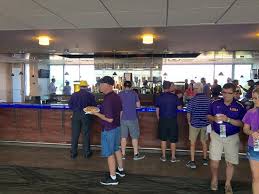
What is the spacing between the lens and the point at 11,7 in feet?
13.4

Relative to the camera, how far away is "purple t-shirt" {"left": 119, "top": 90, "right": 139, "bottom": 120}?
217 inches

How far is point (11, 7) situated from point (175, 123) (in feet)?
11.2

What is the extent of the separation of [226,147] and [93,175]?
2175 millimetres

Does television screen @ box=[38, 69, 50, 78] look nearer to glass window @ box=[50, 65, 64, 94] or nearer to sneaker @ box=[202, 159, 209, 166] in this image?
glass window @ box=[50, 65, 64, 94]

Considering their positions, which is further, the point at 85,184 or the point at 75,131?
the point at 75,131

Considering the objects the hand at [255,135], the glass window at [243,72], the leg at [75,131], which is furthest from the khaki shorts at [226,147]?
the glass window at [243,72]

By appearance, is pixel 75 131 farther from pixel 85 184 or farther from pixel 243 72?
pixel 243 72

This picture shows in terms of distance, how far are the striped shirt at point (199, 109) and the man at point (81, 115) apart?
1965 millimetres

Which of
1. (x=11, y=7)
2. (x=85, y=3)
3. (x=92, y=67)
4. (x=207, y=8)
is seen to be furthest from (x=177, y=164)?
(x=92, y=67)

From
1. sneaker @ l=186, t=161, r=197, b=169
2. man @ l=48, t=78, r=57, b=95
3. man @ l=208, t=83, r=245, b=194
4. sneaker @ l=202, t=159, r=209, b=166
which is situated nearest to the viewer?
man @ l=208, t=83, r=245, b=194

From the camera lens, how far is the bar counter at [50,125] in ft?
20.7

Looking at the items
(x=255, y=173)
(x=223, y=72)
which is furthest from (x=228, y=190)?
(x=223, y=72)

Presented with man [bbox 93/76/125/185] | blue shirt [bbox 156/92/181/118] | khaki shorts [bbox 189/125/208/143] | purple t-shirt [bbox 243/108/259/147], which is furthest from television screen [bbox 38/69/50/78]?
purple t-shirt [bbox 243/108/259/147]

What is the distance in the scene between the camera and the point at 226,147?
3787 mm
